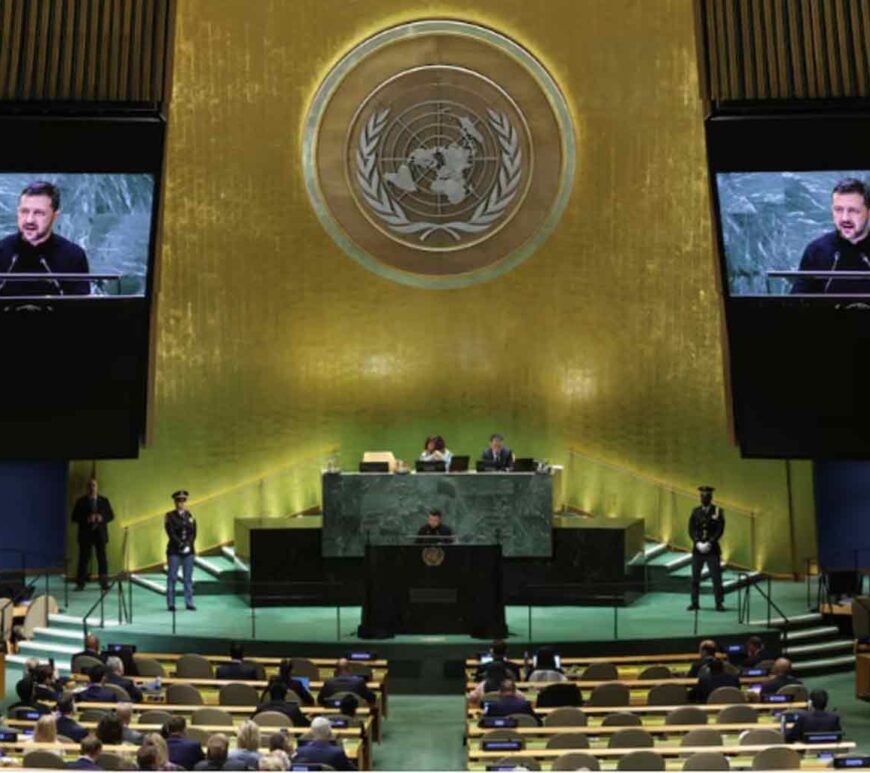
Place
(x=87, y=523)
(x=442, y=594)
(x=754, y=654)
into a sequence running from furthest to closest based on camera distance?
(x=87, y=523), (x=442, y=594), (x=754, y=654)

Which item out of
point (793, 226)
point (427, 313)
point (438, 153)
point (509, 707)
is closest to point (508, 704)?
point (509, 707)

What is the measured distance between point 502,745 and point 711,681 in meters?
Answer: 2.82

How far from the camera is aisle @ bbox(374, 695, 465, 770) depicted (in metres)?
15.0

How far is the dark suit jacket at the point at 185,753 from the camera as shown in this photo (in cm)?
1119

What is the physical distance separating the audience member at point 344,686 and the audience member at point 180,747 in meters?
3.01

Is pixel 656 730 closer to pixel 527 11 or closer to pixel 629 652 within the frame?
pixel 629 652

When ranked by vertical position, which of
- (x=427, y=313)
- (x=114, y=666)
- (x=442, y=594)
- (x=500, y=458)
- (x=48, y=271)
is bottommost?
(x=114, y=666)

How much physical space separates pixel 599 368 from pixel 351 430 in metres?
3.15

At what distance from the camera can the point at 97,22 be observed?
20234mm

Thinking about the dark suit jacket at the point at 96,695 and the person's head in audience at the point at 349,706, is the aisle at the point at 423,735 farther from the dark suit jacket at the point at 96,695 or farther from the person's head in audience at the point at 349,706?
the dark suit jacket at the point at 96,695

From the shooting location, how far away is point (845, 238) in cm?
1922

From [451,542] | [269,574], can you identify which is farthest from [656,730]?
[269,574]

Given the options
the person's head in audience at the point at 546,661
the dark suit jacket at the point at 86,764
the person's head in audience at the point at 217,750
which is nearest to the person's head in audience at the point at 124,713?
A: the dark suit jacket at the point at 86,764

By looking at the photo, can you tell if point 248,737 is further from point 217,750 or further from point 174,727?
point 174,727
